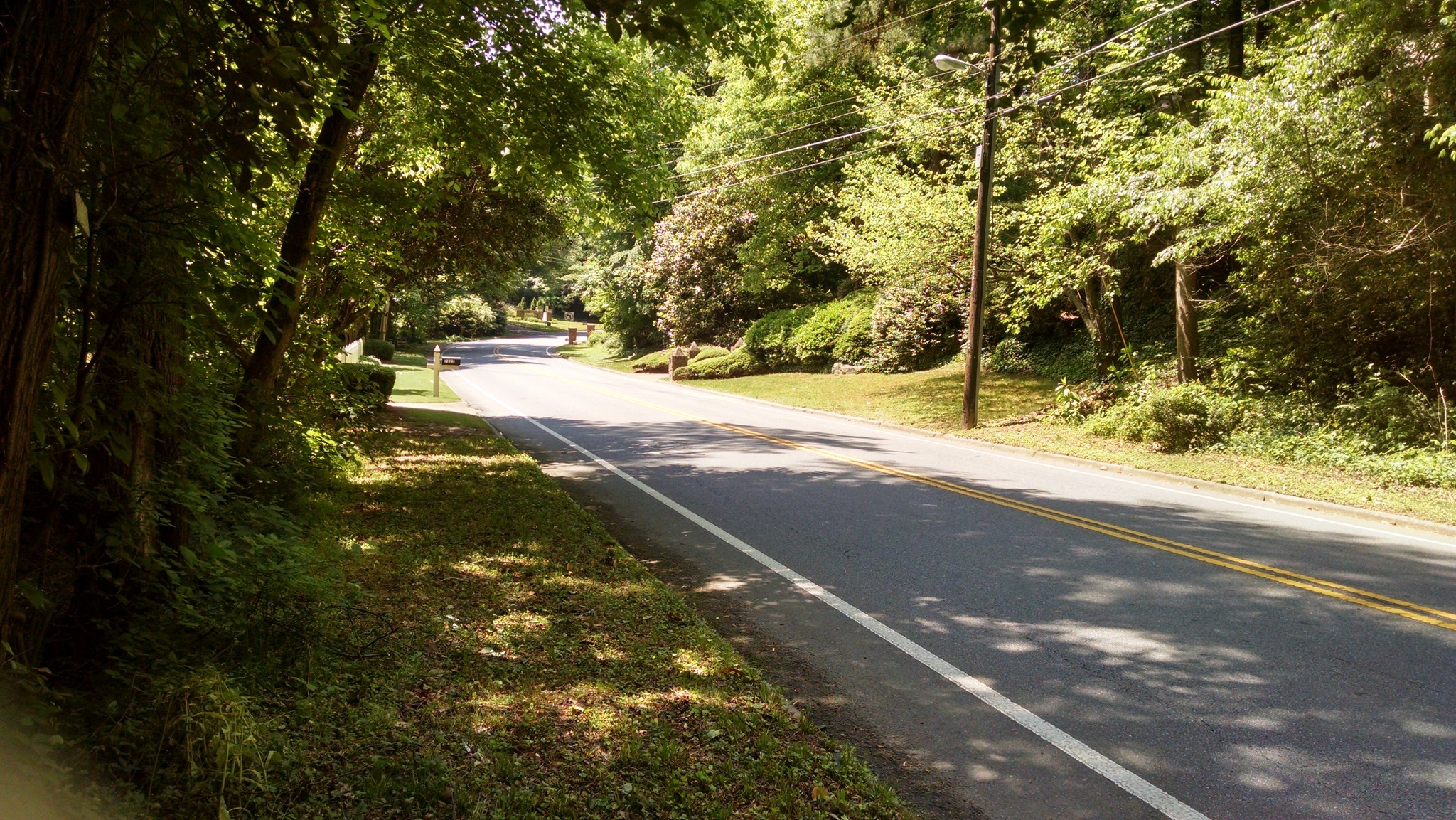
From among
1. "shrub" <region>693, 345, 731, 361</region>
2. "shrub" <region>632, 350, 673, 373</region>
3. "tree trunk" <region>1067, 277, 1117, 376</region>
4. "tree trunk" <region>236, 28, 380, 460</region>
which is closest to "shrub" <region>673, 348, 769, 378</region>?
"shrub" <region>693, 345, 731, 361</region>

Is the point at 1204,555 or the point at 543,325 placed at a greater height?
the point at 543,325

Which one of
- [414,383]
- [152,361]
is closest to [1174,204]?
[152,361]

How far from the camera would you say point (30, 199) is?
2561 millimetres

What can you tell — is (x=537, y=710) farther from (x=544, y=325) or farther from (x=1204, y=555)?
(x=544, y=325)

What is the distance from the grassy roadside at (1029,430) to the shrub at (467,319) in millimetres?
24477

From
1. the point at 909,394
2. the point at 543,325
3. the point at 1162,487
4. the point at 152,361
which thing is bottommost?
the point at 1162,487

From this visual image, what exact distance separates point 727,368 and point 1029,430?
16.4 meters

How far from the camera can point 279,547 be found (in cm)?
449

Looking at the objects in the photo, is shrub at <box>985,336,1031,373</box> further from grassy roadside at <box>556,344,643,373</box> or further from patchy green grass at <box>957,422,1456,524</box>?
grassy roadside at <box>556,344,643,373</box>

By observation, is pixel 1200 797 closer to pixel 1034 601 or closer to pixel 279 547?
pixel 1034 601

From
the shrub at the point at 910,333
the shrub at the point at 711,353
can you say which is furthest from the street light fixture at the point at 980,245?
the shrub at the point at 711,353

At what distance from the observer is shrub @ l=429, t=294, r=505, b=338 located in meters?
49.9

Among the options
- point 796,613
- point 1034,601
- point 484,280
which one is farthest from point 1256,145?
point 484,280

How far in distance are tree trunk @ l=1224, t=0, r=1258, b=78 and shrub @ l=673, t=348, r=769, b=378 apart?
A: 717 inches
